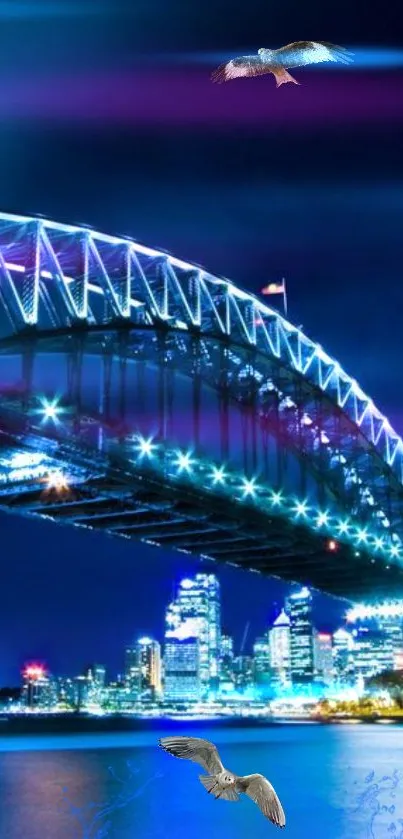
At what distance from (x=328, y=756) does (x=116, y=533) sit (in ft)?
59.8

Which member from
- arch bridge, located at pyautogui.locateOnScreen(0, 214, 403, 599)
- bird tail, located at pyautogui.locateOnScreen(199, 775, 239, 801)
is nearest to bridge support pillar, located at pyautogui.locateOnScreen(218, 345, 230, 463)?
arch bridge, located at pyautogui.locateOnScreen(0, 214, 403, 599)

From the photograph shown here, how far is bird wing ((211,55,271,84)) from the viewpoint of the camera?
8.95m

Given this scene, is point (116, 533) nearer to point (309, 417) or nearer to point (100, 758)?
point (100, 758)

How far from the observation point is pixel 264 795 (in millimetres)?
10406

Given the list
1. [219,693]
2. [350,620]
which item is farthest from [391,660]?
[350,620]

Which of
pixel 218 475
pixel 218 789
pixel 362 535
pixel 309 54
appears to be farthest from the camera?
pixel 362 535

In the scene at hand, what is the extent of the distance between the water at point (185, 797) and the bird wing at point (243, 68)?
19.2 metres

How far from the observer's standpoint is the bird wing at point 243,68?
29.3 feet

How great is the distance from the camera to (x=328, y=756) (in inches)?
2202

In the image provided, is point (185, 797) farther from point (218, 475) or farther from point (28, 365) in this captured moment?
point (28, 365)

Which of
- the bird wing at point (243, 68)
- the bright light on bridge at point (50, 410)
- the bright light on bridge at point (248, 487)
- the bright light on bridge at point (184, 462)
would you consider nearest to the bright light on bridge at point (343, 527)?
the bright light on bridge at point (248, 487)

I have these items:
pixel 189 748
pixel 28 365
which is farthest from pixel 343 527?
pixel 189 748

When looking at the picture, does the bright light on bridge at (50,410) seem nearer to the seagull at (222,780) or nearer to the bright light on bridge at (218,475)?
the bright light on bridge at (218,475)

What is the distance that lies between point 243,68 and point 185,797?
106 ft
